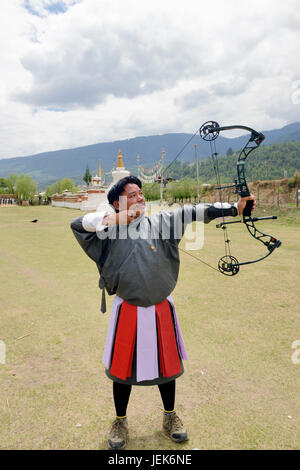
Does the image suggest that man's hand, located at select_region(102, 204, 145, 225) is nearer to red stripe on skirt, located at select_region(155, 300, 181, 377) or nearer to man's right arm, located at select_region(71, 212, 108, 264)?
man's right arm, located at select_region(71, 212, 108, 264)

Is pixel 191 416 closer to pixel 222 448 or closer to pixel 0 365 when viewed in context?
pixel 222 448

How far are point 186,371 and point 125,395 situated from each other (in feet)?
3.91

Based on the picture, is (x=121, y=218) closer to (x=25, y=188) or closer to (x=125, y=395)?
(x=125, y=395)

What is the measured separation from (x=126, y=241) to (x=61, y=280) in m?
5.67

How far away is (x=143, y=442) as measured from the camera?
2619 mm

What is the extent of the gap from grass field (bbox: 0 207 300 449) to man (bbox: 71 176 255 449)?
0.39m

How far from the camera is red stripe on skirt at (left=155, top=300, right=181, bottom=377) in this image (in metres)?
2.56

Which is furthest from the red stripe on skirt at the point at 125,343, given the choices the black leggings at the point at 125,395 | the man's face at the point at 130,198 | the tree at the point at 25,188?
the tree at the point at 25,188

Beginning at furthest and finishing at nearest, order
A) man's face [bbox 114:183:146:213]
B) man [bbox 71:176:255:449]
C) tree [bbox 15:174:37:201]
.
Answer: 1. tree [bbox 15:174:37:201]
2. man's face [bbox 114:183:146:213]
3. man [bbox 71:176:255:449]

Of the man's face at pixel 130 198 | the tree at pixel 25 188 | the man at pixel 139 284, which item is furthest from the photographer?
the tree at pixel 25 188

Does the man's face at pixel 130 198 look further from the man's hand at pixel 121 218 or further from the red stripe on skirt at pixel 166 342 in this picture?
the red stripe on skirt at pixel 166 342

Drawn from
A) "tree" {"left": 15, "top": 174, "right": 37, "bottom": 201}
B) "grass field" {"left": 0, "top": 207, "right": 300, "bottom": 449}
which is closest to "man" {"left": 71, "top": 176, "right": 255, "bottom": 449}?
"grass field" {"left": 0, "top": 207, "right": 300, "bottom": 449}

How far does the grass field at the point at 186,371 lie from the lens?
2695 mm

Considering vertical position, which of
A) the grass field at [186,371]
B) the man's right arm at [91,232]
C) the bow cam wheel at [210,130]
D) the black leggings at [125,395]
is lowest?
the grass field at [186,371]
